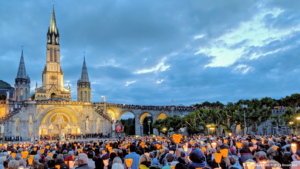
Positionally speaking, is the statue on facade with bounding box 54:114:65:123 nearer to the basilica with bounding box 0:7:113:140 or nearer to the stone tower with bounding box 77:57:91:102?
the basilica with bounding box 0:7:113:140

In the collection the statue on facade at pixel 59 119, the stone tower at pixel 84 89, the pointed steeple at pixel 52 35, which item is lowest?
the statue on facade at pixel 59 119

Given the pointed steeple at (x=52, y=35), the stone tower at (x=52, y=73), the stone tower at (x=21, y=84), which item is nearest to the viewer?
the stone tower at (x=21, y=84)

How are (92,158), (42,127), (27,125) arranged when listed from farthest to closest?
(42,127) < (27,125) < (92,158)

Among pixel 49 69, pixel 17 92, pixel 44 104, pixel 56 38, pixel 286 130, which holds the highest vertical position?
pixel 56 38

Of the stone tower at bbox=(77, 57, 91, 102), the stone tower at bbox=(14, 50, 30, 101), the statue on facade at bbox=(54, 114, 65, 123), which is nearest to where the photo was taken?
the statue on facade at bbox=(54, 114, 65, 123)

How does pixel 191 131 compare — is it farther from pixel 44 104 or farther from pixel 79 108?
pixel 44 104

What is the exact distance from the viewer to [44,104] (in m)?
59.5

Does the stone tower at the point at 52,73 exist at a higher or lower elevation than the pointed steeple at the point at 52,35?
lower

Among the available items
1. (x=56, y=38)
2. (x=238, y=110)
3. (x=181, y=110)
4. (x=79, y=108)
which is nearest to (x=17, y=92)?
(x=56, y=38)

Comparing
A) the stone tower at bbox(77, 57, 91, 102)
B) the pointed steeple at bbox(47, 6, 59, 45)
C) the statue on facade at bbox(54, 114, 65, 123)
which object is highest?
the pointed steeple at bbox(47, 6, 59, 45)

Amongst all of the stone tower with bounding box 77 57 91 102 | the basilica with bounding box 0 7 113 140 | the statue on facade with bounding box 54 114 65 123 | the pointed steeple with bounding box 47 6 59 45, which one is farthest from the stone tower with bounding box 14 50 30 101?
the statue on facade with bounding box 54 114 65 123

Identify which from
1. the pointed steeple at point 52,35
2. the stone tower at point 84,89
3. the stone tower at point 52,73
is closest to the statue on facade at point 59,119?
the stone tower at point 84,89

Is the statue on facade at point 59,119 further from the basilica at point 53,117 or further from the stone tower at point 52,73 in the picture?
the stone tower at point 52,73

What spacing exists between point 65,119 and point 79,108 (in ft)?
18.9
